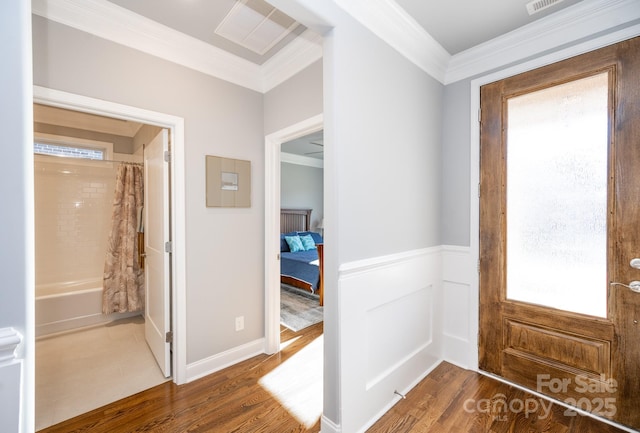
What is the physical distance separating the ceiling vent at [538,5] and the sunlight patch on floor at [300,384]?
3049mm

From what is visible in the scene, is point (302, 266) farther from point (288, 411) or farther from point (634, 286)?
point (634, 286)

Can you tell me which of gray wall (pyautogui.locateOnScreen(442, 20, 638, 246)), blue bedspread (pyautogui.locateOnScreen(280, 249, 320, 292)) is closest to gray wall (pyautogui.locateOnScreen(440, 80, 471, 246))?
gray wall (pyautogui.locateOnScreen(442, 20, 638, 246))

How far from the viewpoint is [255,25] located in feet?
6.45

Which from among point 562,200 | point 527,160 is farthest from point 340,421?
point 527,160

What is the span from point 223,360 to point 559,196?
298cm

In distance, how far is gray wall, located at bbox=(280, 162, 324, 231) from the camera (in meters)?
6.32

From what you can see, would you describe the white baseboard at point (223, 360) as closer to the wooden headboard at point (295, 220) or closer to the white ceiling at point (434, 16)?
the white ceiling at point (434, 16)

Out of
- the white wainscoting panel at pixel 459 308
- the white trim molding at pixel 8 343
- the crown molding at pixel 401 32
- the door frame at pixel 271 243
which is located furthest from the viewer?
the door frame at pixel 271 243

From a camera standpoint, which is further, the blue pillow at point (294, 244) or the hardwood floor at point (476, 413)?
the blue pillow at point (294, 244)

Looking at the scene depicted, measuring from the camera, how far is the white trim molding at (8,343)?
74cm

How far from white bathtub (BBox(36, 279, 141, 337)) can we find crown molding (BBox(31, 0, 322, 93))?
296 cm

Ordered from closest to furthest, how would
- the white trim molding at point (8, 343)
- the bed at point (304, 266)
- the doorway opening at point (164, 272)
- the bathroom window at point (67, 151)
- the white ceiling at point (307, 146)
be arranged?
the white trim molding at point (8, 343) → the doorway opening at point (164, 272) → the bathroom window at point (67, 151) → the bed at point (304, 266) → the white ceiling at point (307, 146)

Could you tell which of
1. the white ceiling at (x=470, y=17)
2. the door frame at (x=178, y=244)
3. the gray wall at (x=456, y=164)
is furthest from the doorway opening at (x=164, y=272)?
the gray wall at (x=456, y=164)

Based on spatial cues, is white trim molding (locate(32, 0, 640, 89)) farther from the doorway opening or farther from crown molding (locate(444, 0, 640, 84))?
the doorway opening
